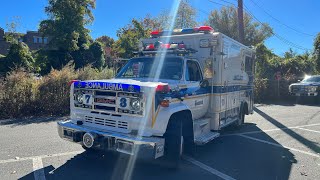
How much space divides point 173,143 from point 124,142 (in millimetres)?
1064

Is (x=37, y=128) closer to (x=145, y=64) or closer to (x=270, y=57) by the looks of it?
(x=145, y=64)

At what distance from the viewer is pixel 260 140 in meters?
8.59

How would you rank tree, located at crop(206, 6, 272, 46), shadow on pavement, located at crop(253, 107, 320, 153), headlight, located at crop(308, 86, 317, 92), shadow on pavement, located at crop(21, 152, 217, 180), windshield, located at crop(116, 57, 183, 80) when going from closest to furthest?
shadow on pavement, located at crop(21, 152, 217, 180)
windshield, located at crop(116, 57, 183, 80)
shadow on pavement, located at crop(253, 107, 320, 153)
headlight, located at crop(308, 86, 317, 92)
tree, located at crop(206, 6, 272, 46)

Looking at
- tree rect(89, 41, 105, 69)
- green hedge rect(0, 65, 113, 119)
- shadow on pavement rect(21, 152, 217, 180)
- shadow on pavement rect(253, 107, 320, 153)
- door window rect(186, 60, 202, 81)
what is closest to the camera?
shadow on pavement rect(21, 152, 217, 180)

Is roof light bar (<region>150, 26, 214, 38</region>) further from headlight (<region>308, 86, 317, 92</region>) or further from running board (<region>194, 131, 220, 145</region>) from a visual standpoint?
headlight (<region>308, 86, 317, 92</region>)

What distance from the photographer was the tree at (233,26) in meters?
38.7

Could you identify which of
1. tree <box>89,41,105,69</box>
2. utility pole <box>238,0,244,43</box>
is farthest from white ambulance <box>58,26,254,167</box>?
tree <box>89,41,105,69</box>

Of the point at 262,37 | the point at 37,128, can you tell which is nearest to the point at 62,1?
the point at 37,128

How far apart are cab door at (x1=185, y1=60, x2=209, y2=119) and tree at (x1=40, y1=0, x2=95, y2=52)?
18729mm

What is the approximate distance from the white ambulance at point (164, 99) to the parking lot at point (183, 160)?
44 cm

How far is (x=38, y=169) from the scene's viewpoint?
5.74 metres

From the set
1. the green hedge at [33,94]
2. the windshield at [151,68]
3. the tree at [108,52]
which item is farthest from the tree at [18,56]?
the windshield at [151,68]

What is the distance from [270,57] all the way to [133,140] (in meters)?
23.9

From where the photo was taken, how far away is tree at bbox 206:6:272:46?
38656 millimetres
